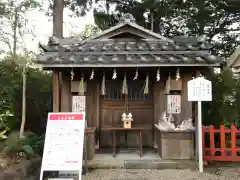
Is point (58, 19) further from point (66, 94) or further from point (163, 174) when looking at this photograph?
point (163, 174)

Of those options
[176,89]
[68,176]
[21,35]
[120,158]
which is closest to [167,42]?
[176,89]

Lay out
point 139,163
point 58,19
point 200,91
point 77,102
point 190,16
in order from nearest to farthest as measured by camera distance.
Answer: point 200,91
point 139,163
point 77,102
point 58,19
point 190,16

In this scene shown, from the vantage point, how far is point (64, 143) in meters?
5.54

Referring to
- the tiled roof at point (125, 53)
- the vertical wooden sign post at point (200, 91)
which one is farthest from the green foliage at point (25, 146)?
the vertical wooden sign post at point (200, 91)

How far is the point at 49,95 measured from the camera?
481 inches

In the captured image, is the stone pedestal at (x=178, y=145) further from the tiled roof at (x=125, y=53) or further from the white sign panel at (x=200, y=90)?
the tiled roof at (x=125, y=53)

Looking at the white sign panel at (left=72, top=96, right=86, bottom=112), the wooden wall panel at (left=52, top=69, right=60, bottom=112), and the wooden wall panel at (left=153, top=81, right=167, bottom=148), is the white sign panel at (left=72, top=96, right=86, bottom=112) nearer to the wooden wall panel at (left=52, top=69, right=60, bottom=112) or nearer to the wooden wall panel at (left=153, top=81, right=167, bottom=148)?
the wooden wall panel at (left=52, top=69, right=60, bottom=112)

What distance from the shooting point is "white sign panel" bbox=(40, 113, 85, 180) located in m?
5.32

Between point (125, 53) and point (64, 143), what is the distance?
3373 millimetres

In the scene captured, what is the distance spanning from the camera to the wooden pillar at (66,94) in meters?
8.12

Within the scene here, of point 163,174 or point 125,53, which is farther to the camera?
point 125,53

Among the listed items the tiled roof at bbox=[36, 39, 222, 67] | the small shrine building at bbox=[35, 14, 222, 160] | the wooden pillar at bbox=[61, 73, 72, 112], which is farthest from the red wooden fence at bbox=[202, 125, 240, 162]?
the wooden pillar at bbox=[61, 73, 72, 112]

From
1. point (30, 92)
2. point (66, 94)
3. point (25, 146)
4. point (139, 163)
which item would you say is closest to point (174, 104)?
point (139, 163)

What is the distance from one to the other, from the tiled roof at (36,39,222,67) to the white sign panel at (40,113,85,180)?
1765 millimetres
